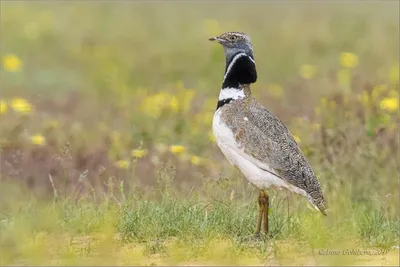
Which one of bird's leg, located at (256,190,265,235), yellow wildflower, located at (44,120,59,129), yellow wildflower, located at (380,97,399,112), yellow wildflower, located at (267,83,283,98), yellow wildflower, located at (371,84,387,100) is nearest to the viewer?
bird's leg, located at (256,190,265,235)

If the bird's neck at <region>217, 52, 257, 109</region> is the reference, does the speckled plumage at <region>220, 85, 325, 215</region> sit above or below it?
Answer: below

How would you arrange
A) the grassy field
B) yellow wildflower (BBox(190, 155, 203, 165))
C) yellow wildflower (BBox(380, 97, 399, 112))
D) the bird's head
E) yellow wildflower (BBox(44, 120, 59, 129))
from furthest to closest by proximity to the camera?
yellow wildflower (BBox(44, 120, 59, 129))
yellow wildflower (BBox(380, 97, 399, 112))
yellow wildflower (BBox(190, 155, 203, 165))
the bird's head
the grassy field

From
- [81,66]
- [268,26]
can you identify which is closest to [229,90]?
[81,66]

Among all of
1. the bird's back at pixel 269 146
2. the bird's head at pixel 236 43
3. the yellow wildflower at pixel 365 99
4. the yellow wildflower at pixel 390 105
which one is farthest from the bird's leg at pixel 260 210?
the yellow wildflower at pixel 365 99

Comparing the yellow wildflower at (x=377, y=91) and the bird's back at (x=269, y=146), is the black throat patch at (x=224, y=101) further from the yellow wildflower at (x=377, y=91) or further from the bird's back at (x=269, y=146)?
the yellow wildflower at (x=377, y=91)

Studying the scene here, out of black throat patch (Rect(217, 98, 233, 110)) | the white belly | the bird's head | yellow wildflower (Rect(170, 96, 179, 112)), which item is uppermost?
the bird's head

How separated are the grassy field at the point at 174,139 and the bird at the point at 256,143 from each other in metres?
0.34

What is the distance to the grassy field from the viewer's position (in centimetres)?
842

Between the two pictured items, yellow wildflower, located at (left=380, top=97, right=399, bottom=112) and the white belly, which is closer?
the white belly

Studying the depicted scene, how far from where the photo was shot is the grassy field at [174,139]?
8422 mm

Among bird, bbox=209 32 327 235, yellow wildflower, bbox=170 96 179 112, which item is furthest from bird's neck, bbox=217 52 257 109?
yellow wildflower, bbox=170 96 179 112

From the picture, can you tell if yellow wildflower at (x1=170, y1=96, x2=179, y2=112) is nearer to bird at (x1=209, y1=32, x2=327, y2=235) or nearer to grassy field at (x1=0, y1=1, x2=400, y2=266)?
grassy field at (x1=0, y1=1, x2=400, y2=266)

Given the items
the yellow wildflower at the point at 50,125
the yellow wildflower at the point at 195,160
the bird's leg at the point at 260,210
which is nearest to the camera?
the bird's leg at the point at 260,210

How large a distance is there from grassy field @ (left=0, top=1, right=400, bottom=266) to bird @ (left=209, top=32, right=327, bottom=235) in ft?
1.12
